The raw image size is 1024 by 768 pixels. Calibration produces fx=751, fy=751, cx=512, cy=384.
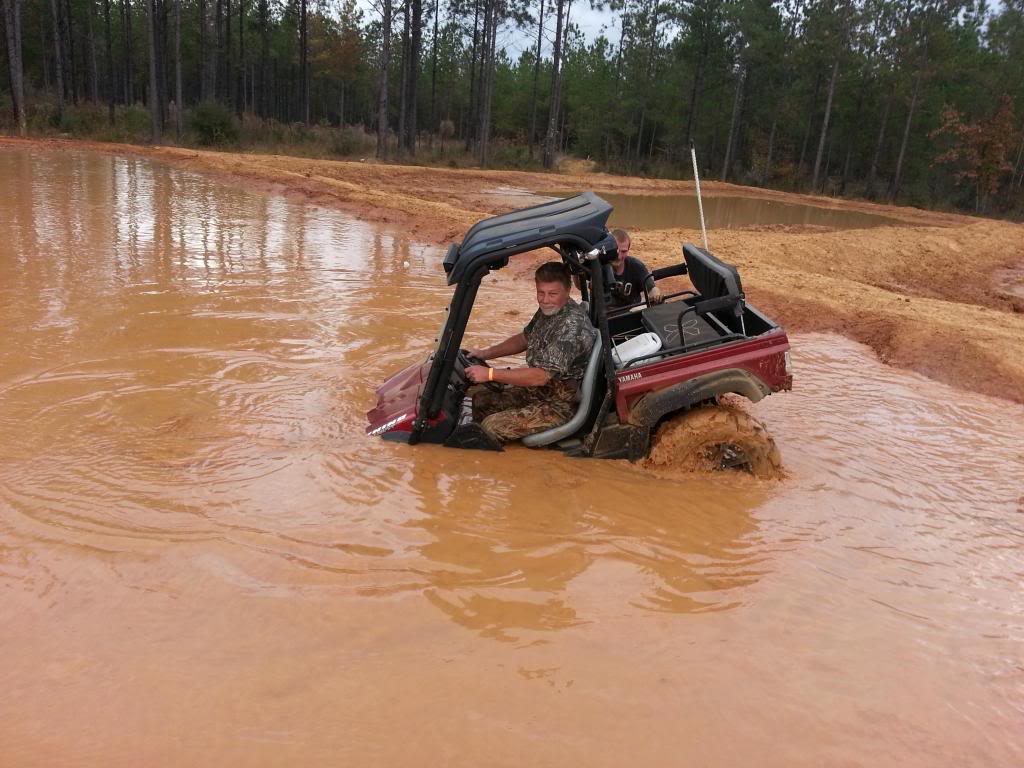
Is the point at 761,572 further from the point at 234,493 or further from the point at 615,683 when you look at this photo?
the point at 234,493

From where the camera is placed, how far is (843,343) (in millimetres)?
8094

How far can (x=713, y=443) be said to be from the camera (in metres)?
4.50

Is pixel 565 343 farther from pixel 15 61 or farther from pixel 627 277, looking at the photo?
pixel 15 61

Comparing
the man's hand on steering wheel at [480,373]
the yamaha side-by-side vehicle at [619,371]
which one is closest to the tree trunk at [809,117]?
the yamaha side-by-side vehicle at [619,371]

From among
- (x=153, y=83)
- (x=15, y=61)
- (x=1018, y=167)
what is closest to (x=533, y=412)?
(x=153, y=83)

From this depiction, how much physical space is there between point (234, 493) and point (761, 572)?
9.01 ft

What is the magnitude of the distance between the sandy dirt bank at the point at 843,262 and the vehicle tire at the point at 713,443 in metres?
3.54

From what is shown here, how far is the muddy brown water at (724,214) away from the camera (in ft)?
68.8

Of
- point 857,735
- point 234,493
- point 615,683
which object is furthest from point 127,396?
point 857,735

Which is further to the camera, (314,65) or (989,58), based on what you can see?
(314,65)

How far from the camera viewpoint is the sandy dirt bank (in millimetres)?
7645

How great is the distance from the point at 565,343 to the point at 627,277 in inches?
81.4

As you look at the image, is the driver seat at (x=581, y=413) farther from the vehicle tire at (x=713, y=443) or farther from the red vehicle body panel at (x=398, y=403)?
the red vehicle body panel at (x=398, y=403)

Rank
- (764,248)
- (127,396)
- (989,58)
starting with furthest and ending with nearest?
(989,58) < (764,248) < (127,396)
